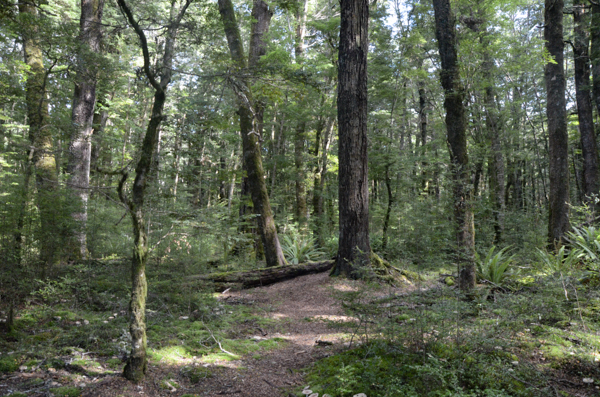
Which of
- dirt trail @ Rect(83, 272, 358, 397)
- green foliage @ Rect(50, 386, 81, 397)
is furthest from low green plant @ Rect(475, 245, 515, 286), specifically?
green foliage @ Rect(50, 386, 81, 397)

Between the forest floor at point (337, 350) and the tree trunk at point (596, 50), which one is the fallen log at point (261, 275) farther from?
the tree trunk at point (596, 50)

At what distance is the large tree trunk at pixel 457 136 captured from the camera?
5.48 meters

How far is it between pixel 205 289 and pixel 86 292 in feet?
6.41

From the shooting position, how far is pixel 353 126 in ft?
24.1

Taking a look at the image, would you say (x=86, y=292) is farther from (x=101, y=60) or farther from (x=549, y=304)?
(x=549, y=304)

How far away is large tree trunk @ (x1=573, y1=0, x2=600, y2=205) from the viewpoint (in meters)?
10.3

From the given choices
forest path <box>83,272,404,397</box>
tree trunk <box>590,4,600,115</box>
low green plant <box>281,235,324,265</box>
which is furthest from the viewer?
low green plant <box>281,235,324,265</box>

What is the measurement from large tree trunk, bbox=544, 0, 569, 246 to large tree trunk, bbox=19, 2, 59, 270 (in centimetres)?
1050

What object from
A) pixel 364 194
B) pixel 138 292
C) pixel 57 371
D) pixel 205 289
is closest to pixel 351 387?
pixel 138 292

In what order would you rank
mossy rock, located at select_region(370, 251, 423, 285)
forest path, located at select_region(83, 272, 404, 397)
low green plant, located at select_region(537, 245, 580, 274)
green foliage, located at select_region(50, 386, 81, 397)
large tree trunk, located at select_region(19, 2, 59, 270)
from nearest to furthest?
green foliage, located at select_region(50, 386, 81, 397) < forest path, located at select_region(83, 272, 404, 397) < large tree trunk, located at select_region(19, 2, 59, 270) < low green plant, located at select_region(537, 245, 580, 274) < mossy rock, located at select_region(370, 251, 423, 285)

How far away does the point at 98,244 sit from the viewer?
7973mm

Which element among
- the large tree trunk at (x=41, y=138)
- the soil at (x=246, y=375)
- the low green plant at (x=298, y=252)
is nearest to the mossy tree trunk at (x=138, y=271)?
the soil at (x=246, y=375)

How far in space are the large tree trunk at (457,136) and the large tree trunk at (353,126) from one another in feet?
5.39

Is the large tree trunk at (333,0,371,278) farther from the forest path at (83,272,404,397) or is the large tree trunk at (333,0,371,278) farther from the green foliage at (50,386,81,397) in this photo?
the green foliage at (50,386,81,397)
